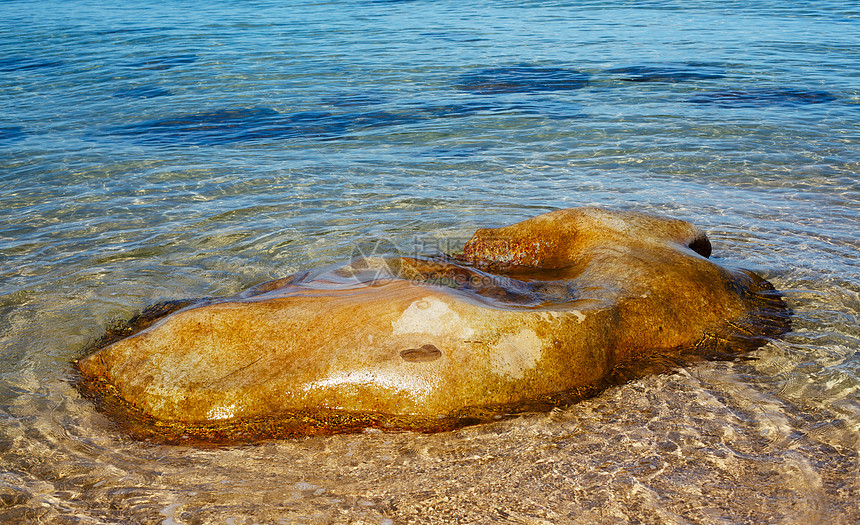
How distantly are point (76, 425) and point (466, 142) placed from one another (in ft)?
23.1

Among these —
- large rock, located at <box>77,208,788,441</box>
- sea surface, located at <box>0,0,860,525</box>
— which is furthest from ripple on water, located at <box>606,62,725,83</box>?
large rock, located at <box>77,208,788,441</box>

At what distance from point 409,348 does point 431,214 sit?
3.42m

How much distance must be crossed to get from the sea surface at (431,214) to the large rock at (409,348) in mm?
170

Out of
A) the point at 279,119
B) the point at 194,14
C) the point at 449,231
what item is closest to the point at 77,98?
the point at 279,119

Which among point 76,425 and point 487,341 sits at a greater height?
point 487,341

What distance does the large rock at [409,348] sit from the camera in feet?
11.9

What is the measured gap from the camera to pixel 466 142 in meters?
9.72

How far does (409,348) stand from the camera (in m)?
3.73

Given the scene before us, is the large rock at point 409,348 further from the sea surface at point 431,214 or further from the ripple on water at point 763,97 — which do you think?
the ripple on water at point 763,97

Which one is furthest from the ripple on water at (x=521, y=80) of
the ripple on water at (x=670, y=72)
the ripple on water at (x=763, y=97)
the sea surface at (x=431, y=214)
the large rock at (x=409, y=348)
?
the large rock at (x=409, y=348)

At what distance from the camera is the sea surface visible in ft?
10.1

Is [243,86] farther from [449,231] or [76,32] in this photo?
[76,32]

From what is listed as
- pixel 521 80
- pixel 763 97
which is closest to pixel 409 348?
pixel 763 97

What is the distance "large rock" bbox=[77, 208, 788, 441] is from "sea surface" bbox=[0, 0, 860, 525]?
0.17m
